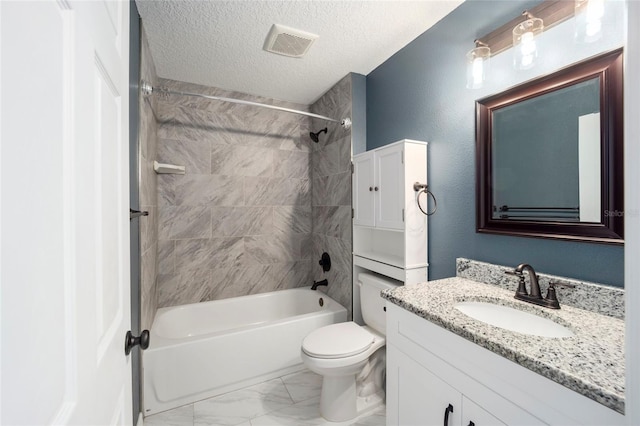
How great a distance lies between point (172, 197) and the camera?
7.84 ft

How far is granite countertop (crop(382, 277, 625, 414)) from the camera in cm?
63

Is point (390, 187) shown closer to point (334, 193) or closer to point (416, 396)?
point (334, 193)

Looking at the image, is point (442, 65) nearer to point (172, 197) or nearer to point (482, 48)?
point (482, 48)

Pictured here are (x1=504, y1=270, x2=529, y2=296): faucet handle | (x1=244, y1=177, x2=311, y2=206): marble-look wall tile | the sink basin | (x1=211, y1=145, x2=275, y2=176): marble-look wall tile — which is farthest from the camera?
(x1=244, y1=177, x2=311, y2=206): marble-look wall tile

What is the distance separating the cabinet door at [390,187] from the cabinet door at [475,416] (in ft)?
3.18

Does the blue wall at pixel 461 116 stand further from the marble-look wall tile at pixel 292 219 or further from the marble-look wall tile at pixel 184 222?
the marble-look wall tile at pixel 184 222

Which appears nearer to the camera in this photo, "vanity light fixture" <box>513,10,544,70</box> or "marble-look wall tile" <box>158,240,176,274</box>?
"vanity light fixture" <box>513,10,544,70</box>

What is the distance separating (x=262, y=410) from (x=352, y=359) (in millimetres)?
731

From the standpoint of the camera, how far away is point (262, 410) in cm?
176

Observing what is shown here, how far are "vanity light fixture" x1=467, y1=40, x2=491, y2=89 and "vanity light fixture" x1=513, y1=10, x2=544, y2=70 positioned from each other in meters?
0.16

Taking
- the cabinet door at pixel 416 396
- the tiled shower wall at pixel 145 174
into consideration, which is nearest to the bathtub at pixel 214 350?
the tiled shower wall at pixel 145 174

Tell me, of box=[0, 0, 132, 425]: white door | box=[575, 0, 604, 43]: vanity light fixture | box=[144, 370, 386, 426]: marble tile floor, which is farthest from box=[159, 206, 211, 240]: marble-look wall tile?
box=[575, 0, 604, 43]: vanity light fixture

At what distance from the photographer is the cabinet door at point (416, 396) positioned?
3.16ft

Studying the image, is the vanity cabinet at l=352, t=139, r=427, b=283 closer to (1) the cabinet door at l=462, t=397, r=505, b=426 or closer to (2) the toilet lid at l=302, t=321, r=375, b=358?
(2) the toilet lid at l=302, t=321, r=375, b=358
